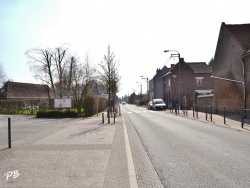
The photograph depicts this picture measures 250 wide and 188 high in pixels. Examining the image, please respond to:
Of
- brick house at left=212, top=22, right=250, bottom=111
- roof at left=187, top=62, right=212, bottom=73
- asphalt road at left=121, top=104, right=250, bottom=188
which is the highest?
roof at left=187, top=62, right=212, bottom=73

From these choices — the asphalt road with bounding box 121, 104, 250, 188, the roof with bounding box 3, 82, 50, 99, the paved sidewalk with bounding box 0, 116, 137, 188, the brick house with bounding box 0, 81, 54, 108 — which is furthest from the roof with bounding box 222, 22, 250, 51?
the roof with bounding box 3, 82, 50, 99

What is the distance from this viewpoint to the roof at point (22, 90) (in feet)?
241

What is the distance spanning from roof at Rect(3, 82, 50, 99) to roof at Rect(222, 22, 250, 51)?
46.9 metres

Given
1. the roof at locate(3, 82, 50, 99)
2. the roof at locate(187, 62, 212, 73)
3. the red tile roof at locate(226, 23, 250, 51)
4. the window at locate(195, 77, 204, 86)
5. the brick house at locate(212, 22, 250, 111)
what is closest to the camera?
the brick house at locate(212, 22, 250, 111)

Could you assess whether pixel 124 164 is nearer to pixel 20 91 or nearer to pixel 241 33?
pixel 241 33

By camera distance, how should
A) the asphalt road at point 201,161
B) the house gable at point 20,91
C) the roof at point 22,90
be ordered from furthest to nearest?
the roof at point 22,90
the house gable at point 20,91
the asphalt road at point 201,161

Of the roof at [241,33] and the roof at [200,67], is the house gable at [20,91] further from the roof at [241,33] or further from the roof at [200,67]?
the roof at [241,33]

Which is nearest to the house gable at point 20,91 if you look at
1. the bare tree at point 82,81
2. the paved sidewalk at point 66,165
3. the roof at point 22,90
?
the roof at point 22,90

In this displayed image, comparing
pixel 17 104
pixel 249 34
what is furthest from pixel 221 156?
pixel 17 104

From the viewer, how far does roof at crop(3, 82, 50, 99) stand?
73.4 metres

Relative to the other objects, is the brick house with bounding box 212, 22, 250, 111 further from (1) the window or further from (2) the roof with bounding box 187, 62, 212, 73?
(2) the roof with bounding box 187, 62, 212, 73

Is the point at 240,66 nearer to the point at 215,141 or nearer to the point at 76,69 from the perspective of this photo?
the point at 215,141

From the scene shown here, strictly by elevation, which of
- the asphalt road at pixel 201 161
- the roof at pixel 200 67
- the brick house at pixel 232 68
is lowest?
the asphalt road at pixel 201 161

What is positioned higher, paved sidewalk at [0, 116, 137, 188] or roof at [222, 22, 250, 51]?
roof at [222, 22, 250, 51]
